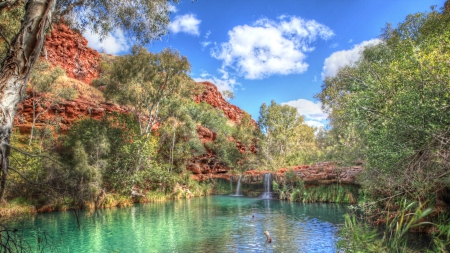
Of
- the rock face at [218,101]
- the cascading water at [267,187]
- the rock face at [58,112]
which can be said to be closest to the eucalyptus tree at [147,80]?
the rock face at [58,112]

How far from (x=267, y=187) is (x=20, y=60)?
89.1 ft

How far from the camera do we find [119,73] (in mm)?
22688

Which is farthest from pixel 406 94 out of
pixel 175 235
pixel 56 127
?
pixel 56 127

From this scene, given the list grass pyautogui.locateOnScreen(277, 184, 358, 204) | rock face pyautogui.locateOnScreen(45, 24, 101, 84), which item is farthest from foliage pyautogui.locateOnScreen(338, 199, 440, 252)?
rock face pyautogui.locateOnScreen(45, 24, 101, 84)

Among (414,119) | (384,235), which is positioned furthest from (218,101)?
(384,235)

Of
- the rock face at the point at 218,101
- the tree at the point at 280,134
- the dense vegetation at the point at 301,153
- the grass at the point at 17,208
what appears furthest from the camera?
the rock face at the point at 218,101

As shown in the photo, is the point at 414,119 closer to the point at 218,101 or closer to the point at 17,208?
the point at 17,208

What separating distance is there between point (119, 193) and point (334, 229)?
16057 millimetres

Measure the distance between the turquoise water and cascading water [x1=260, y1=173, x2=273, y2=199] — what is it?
1159 centimetres

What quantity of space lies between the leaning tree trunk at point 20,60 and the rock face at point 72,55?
134 feet

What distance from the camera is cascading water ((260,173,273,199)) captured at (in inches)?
1094

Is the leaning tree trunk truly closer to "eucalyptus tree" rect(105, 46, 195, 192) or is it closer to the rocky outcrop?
"eucalyptus tree" rect(105, 46, 195, 192)

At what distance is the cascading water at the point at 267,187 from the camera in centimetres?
2778

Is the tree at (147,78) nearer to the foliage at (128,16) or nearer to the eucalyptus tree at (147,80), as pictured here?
the eucalyptus tree at (147,80)
